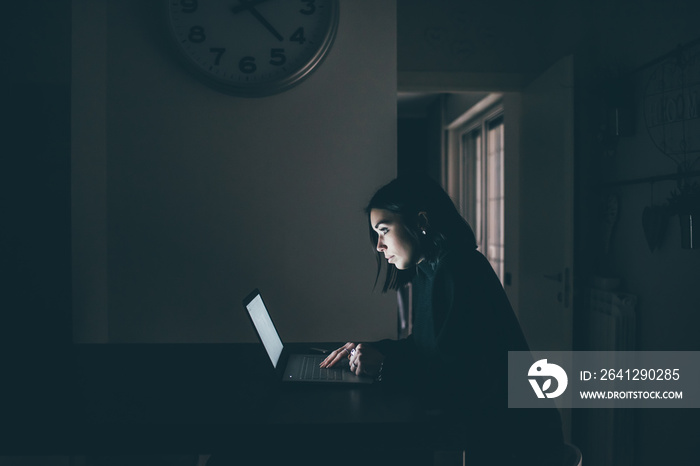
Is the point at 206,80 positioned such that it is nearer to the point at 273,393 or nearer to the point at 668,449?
the point at 273,393

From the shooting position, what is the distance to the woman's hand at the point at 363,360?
1230mm

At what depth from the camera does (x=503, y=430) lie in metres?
1.05

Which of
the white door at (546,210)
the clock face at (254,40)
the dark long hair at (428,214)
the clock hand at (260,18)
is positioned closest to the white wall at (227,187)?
the clock face at (254,40)

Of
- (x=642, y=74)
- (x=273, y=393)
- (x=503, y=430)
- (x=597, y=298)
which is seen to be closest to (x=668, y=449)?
(x=597, y=298)

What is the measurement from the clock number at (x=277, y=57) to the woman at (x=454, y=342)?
2.33 ft

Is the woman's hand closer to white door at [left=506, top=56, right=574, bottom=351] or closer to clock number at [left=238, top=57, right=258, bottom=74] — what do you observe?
clock number at [left=238, top=57, right=258, bottom=74]

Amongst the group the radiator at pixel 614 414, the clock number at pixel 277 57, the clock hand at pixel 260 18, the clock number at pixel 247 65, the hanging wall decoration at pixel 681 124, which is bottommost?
the radiator at pixel 614 414

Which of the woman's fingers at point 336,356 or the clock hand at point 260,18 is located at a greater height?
the clock hand at point 260,18

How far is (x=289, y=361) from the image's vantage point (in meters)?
1.36

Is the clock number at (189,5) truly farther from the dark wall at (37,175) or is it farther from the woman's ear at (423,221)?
the woman's ear at (423,221)

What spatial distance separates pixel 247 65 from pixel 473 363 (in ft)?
4.13

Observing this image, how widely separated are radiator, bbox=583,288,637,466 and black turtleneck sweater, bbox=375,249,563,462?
3.71ft

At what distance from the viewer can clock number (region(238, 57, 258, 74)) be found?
5.63ft

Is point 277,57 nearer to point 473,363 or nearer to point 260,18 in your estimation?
point 260,18
